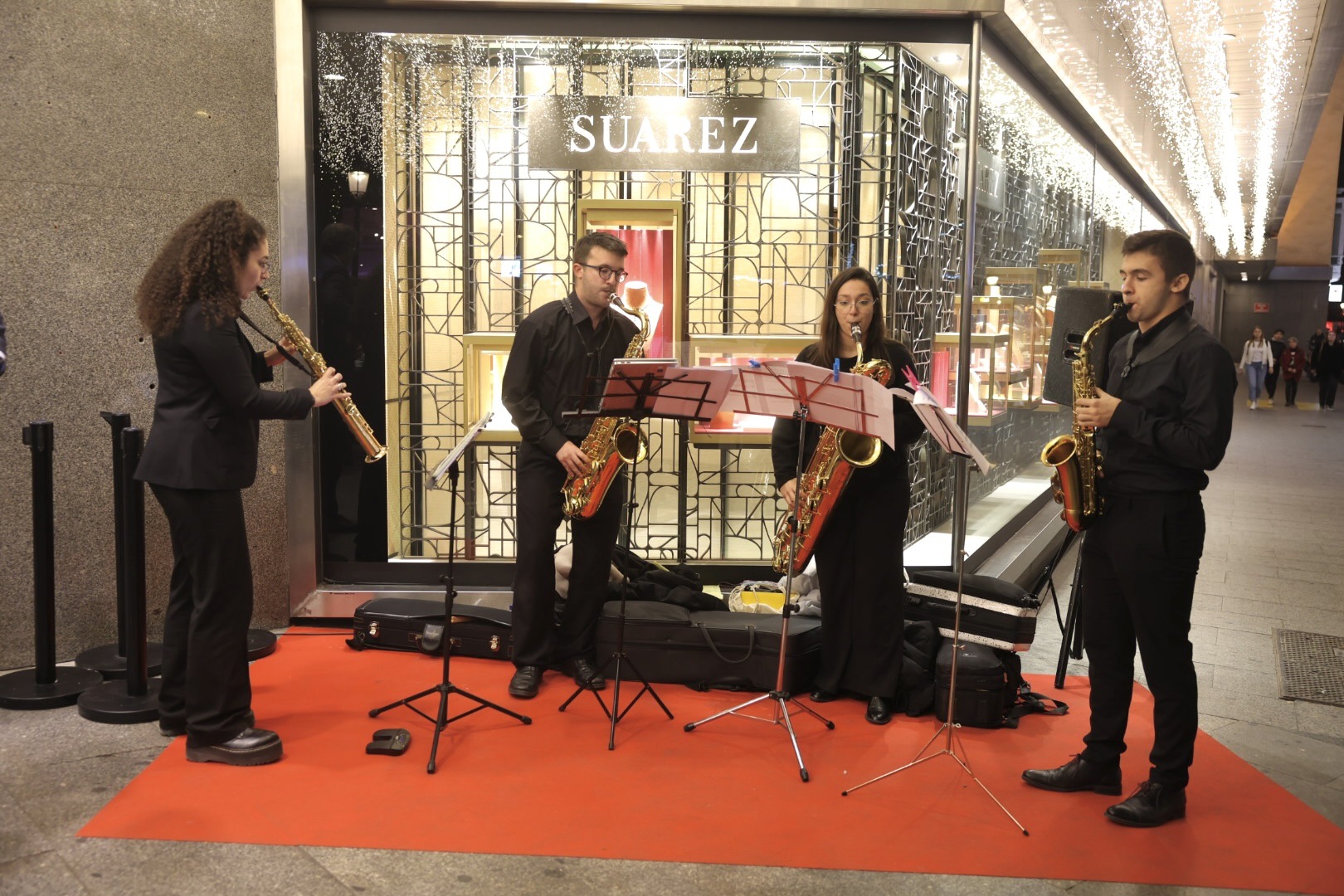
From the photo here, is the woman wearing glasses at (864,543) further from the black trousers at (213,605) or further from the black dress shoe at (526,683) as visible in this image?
the black trousers at (213,605)

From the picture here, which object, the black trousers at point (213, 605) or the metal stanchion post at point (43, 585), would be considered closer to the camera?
the black trousers at point (213, 605)

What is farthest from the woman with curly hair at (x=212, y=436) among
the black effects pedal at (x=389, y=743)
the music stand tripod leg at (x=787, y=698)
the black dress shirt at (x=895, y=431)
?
the black dress shirt at (x=895, y=431)

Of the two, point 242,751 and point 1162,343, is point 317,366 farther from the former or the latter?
point 1162,343

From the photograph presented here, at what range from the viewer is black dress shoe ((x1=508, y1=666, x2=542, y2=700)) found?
4.54 metres

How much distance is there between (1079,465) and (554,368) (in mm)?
2127

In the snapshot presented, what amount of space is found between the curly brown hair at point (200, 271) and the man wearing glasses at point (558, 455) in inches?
48.0

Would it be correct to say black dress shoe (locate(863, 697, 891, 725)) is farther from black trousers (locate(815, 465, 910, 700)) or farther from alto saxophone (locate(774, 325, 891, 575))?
alto saxophone (locate(774, 325, 891, 575))

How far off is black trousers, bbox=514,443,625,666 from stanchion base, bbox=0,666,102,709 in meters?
1.72

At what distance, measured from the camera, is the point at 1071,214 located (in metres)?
9.07

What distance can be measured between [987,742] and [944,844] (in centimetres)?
96

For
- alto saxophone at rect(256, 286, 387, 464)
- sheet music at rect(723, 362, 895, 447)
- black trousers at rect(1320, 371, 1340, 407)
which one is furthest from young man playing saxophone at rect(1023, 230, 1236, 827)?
black trousers at rect(1320, 371, 1340, 407)

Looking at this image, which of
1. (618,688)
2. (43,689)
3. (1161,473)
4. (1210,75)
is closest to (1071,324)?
(1161,473)

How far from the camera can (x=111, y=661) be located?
15.5 feet

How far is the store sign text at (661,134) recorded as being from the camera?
559 cm
